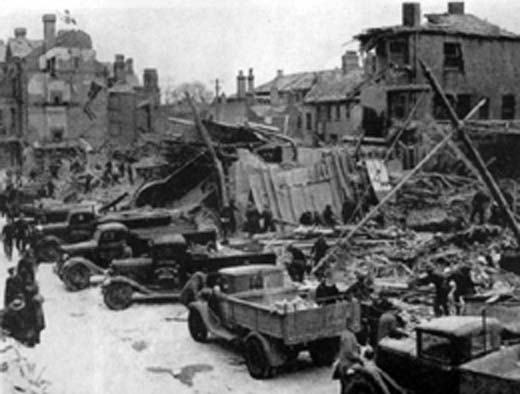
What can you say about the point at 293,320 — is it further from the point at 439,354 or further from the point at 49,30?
the point at 49,30

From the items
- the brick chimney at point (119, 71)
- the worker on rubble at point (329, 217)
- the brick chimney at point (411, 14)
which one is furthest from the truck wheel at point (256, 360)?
the brick chimney at point (119, 71)

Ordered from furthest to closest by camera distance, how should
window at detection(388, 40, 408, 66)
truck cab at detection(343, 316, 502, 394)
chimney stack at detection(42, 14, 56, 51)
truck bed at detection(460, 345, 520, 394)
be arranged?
chimney stack at detection(42, 14, 56, 51) < window at detection(388, 40, 408, 66) < truck cab at detection(343, 316, 502, 394) < truck bed at detection(460, 345, 520, 394)

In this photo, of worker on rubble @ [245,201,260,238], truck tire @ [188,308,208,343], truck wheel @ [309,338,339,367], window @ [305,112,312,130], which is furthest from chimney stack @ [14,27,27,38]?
truck wheel @ [309,338,339,367]

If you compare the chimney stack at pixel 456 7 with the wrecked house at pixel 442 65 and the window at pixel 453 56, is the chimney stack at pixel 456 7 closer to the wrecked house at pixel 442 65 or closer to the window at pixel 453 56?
the wrecked house at pixel 442 65

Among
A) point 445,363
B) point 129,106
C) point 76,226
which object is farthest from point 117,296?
point 129,106

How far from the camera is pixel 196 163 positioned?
116ft

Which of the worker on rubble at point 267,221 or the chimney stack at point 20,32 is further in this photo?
the chimney stack at point 20,32

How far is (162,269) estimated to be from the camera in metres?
20.9

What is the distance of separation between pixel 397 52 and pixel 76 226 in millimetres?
22923

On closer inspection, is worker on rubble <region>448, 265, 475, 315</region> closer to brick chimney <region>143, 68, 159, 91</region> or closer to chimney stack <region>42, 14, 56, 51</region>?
brick chimney <region>143, 68, 159, 91</region>

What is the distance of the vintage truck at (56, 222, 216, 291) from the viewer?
73.8 ft

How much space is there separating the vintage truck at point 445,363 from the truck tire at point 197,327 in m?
5.84

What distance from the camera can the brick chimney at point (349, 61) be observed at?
65.3 metres

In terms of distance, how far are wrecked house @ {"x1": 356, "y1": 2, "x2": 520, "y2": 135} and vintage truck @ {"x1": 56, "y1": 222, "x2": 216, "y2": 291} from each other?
20.6 metres
